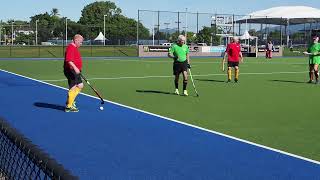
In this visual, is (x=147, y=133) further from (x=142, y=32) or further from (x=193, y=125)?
(x=142, y=32)

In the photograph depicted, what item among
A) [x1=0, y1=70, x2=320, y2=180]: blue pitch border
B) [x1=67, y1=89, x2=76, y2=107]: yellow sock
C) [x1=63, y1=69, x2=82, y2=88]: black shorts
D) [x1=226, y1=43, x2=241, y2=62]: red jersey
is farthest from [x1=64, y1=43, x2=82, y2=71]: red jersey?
[x1=226, y1=43, x2=241, y2=62]: red jersey

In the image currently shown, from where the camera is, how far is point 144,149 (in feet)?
24.0

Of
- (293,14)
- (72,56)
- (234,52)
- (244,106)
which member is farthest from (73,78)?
(293,14)

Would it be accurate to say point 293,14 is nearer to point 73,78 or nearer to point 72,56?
point 73,78

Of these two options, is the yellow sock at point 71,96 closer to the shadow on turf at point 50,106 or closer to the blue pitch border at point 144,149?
the blue pitch border at point 144,149

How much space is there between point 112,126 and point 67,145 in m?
1.78

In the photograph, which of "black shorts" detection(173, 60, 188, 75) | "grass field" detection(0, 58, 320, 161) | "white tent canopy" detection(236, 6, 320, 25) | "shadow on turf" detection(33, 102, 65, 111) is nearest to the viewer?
"grass field" detection(0, 58, 320, 161)

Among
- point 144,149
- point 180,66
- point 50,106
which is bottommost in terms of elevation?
point 144,149

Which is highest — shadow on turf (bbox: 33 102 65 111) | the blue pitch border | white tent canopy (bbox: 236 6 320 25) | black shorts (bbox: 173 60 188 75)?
white tent canopy (bbox: 236 6 320 25)

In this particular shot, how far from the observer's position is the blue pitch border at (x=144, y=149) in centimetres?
608

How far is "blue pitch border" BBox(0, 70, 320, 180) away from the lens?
6.08m

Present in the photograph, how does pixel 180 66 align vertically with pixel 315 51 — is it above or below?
below

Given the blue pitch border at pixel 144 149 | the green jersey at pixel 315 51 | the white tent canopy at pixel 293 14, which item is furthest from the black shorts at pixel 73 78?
the white tent canopy at pixel 293 14

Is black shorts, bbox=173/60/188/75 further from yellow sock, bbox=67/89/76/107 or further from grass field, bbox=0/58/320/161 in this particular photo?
yellow sock, bbox=67/89/76/107
